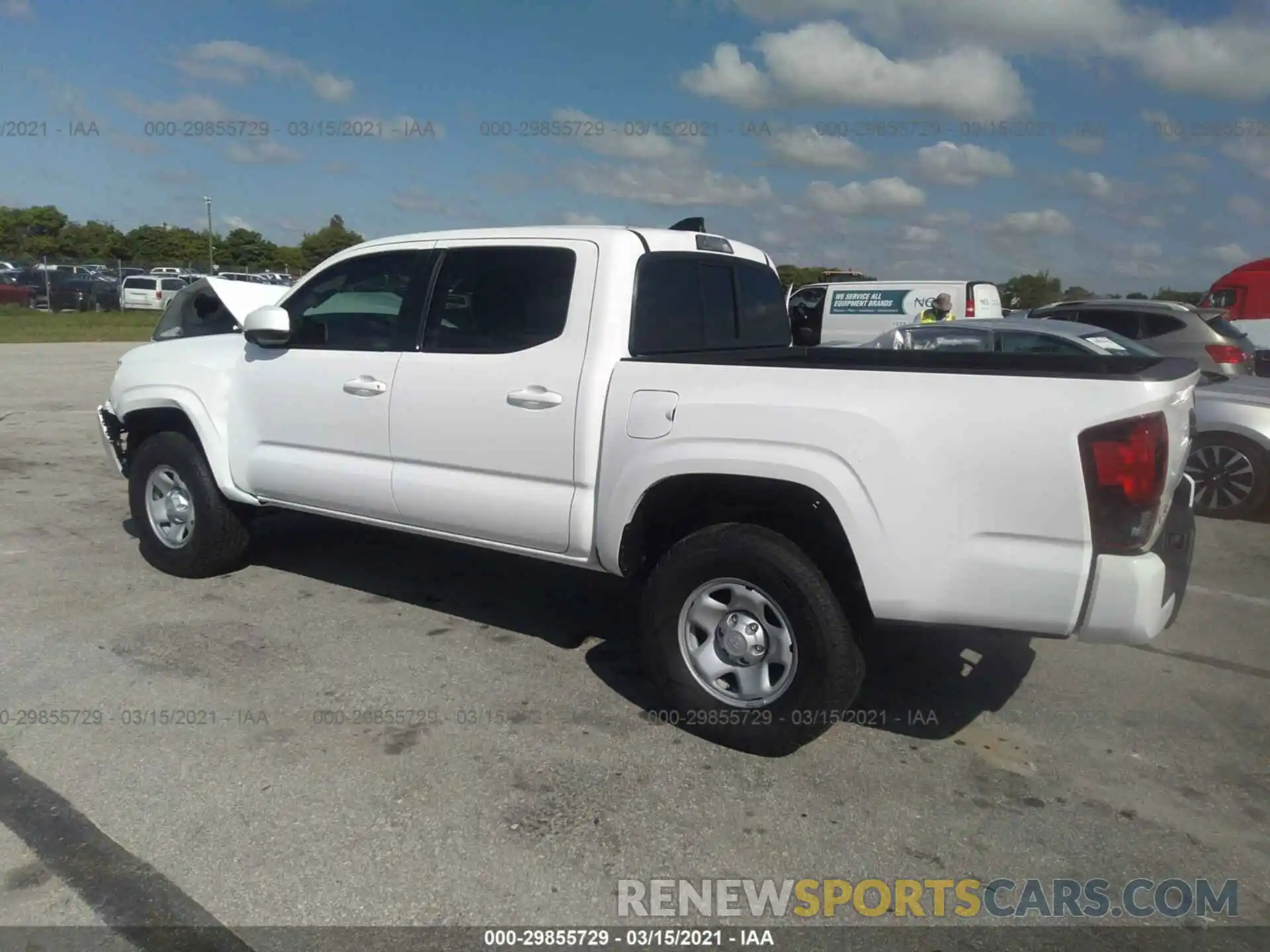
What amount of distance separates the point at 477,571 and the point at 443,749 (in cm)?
226

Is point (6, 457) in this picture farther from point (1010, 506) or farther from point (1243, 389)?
point (1243, 389)

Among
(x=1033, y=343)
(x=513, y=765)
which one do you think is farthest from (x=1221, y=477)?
(x=513, y=765)

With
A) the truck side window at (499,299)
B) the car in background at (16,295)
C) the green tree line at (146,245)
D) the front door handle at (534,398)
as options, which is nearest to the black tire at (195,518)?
the truck side window at (499,299)

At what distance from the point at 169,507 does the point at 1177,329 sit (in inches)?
409

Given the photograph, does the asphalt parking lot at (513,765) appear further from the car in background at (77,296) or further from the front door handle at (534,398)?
the car in background at (77,296)

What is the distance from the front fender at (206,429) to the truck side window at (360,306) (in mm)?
728

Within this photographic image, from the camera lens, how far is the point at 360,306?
5066mm

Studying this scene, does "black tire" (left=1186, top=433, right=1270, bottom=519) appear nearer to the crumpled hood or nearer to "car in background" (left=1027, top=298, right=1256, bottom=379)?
"car in background" (left=1027, top=298, right=1256, bottom=379)

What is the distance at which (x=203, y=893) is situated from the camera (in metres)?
2.88

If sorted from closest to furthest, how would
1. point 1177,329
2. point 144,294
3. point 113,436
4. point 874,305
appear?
point 113,436, point 1177,329, point 874,305, point 144,294

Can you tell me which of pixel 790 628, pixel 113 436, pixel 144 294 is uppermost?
pixel 144 294

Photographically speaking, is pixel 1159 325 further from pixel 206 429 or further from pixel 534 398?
pixel 206 429

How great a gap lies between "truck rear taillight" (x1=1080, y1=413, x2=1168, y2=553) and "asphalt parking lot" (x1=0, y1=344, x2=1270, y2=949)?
1046 mm

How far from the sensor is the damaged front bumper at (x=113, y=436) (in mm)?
6051
